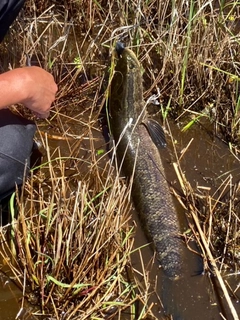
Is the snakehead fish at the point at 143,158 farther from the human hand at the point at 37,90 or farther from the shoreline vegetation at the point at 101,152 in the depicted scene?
the human hand at the point at 37,90

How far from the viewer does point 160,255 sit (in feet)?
9.90

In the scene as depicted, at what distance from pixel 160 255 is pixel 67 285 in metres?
0.58

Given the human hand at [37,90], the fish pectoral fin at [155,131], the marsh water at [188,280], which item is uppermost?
the human hand at [37,90]

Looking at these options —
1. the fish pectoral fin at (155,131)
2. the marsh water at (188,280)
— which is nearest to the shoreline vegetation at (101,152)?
the marsh water at (188,280)

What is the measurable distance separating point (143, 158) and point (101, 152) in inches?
10.4

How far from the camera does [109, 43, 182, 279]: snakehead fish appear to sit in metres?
3.07

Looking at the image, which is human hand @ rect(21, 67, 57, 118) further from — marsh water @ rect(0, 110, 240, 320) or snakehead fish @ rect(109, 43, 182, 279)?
marsh water @ rect(0, 110, 240, 320)

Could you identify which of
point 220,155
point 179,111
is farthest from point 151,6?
point 220,155

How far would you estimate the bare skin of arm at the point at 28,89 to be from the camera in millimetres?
2734

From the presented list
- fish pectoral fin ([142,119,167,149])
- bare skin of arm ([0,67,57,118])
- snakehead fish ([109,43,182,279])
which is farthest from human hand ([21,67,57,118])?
fish pectoral fin ([142,119,167,149])

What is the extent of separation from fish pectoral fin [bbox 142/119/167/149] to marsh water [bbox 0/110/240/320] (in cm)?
9

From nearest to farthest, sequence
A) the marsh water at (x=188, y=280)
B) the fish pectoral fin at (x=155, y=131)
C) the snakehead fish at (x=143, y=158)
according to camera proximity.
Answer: the marsh water at (x=188, y=280) → the snakehead fish at (x=143, y=158) → the fish pectoral fin at (x=155, y=131)

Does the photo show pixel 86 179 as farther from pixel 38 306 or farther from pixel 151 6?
pixel 151 6

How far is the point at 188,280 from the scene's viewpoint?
2941mm
